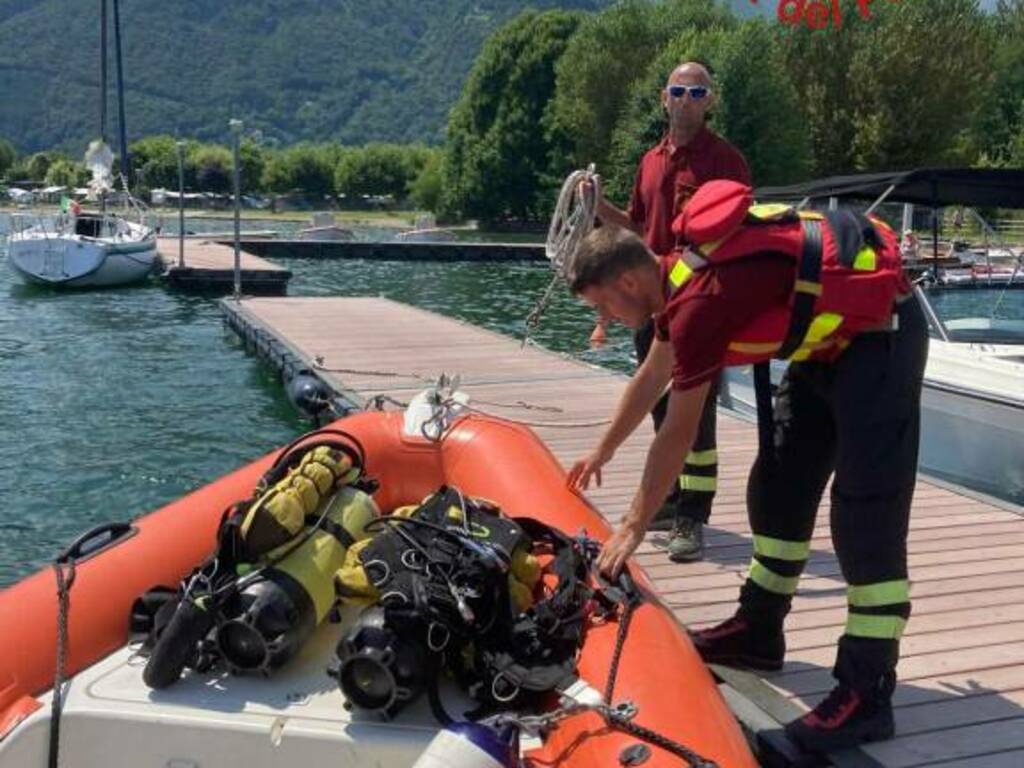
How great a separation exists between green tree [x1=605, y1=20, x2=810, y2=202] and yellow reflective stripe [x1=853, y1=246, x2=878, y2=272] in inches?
1180

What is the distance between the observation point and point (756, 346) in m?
2.54

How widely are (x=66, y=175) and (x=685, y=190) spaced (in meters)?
80.4

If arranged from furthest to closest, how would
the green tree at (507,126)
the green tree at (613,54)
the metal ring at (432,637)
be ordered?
the green tree at (507,126)
the green tree at (613,54)
the metal ring at (432,637)

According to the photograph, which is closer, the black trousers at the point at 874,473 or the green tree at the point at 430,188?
the black trousers at the point at 874,473

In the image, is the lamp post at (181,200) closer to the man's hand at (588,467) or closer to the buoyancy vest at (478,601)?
the man's hand at (588,467)

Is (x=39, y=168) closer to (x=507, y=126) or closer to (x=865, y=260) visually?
(x=507, y=126)

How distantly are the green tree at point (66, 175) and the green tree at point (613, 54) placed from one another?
45619mm

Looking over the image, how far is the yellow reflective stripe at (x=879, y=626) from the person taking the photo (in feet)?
8.45

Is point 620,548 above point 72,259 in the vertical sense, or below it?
above

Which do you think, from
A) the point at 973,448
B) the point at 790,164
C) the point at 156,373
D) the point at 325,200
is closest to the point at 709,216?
the point at 973,448

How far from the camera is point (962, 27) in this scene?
1323 inches

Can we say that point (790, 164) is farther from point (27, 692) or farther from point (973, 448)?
point (27, 692)

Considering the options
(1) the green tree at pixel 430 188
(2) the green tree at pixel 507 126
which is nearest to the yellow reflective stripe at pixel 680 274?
(2) the green tree at pixel 507 126

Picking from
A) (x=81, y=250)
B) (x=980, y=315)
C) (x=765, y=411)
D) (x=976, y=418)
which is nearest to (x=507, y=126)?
(x=81, y=250)
